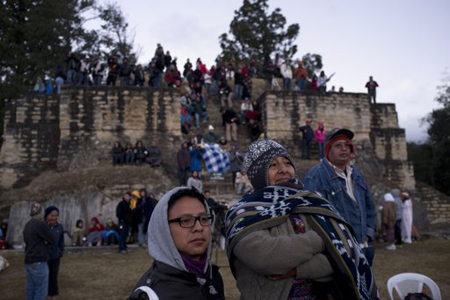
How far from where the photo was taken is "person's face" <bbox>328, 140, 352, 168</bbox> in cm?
347

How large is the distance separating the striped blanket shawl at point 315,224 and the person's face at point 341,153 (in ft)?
4.87

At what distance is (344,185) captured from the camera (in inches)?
137

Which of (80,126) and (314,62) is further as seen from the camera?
(314,62)

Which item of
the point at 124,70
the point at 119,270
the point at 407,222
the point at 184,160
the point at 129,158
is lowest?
the point at 119,270

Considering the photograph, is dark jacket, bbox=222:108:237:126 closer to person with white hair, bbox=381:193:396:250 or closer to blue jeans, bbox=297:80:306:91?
blue jeans, bbox=297:80:306:91

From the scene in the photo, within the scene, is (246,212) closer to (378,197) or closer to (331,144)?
(331,144)

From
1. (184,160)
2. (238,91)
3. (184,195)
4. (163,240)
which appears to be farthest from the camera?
(238,91)

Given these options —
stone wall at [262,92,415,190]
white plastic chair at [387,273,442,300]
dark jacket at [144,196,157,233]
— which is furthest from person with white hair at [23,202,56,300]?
stone wall at [262,92,415,190]

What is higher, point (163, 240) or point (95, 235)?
point (163, 240)

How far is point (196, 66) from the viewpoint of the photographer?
20.1m

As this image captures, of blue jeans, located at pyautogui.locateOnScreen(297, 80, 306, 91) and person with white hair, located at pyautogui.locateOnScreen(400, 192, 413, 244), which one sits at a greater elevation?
blue jeans, located at pyautogui.locateOnScreen(297, 80, 306, 91)

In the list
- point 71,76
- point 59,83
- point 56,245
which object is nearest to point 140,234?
point 56,245

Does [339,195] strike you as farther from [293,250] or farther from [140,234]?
[140,234]

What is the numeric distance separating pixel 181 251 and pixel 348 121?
58.8 feet
